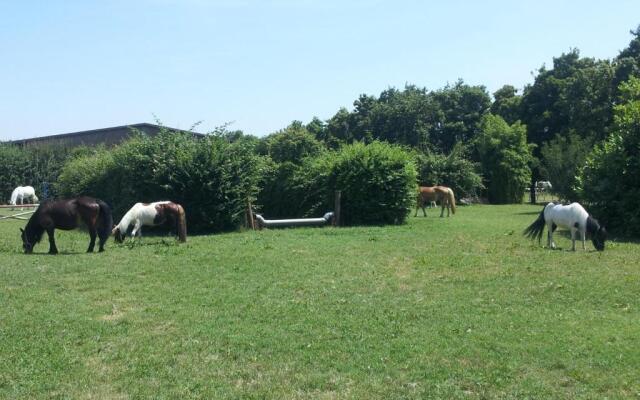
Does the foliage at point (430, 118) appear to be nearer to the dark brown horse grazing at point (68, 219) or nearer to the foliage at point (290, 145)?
the foliage at point (290, 145)

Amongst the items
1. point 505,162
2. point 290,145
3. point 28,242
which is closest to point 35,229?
point 28,242

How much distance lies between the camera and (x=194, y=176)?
2014 centimetres

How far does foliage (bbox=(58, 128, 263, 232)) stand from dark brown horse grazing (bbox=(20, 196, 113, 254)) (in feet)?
14.9

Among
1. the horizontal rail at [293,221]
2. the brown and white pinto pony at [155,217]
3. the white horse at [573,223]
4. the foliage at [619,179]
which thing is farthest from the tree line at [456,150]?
the white horse at [573,223]

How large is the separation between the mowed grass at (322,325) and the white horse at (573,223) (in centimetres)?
79

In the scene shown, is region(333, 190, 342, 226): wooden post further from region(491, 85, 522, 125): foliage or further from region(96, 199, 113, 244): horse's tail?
region(491, 85, 522, 125): foliage

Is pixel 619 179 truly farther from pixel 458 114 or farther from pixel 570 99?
pixel 458 114

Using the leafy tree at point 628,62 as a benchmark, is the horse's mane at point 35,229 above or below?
below

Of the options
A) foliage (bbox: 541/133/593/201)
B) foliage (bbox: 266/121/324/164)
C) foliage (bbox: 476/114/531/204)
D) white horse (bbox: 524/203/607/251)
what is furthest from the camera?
foliage (bbox: 476/114/531/204)

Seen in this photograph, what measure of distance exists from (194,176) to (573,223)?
11.7 meters

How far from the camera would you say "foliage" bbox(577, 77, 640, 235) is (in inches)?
742

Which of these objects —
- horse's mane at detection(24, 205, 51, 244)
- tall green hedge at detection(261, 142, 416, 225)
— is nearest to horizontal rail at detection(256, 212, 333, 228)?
tall green hedge at detection(261, 142, 416, 225)

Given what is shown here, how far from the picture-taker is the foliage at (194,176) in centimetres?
2022

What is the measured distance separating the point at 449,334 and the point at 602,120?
124ft
